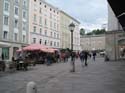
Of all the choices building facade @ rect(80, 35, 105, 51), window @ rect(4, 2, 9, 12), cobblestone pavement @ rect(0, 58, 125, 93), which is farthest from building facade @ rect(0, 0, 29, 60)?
building facade @ rect(80, 35, 105, 51)

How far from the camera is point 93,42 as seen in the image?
371ft

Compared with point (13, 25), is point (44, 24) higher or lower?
higher

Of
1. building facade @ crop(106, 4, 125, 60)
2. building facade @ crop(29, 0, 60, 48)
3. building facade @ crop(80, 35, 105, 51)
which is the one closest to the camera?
building facade @ crop(106, 4, 125, 60)

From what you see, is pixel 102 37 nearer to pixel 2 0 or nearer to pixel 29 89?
pixel 2 0

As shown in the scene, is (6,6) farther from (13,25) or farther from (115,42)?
(115,42)

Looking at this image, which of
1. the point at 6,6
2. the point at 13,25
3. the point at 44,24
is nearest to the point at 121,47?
the point at 13,25

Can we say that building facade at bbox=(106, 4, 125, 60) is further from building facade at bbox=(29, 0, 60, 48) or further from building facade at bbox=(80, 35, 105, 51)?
building facade at bbox=(80, 35, 105, 51)

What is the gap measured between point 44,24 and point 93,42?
46.8 m

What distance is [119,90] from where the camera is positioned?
36.7 feet

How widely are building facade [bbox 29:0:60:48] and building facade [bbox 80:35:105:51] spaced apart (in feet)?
114

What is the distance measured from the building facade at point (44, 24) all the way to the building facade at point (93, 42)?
3484 centimetres

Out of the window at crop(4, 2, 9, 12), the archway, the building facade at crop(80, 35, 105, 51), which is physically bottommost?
the archway

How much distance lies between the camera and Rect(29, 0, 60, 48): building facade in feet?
206

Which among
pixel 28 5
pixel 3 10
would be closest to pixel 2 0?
pixel 3 10
